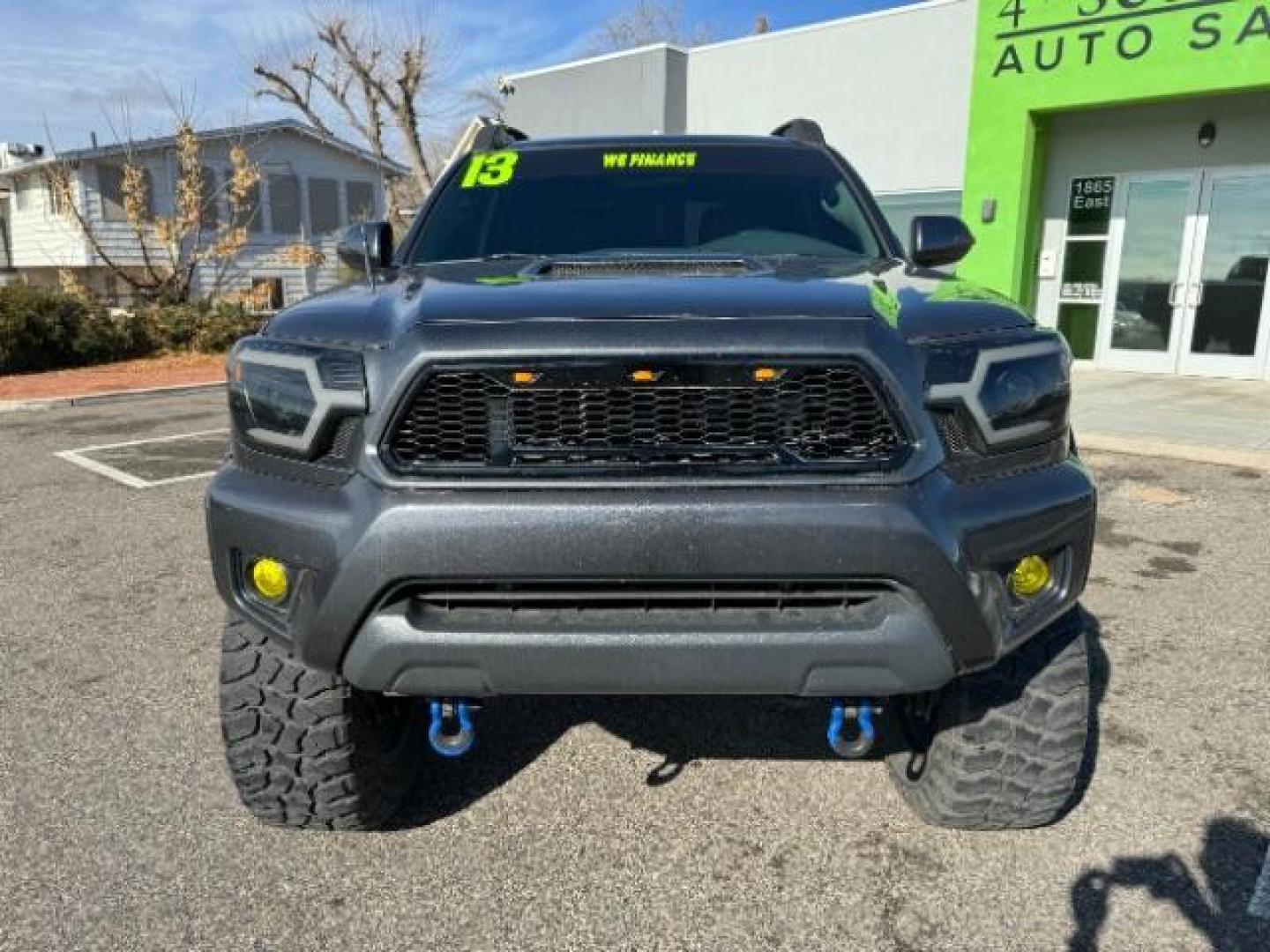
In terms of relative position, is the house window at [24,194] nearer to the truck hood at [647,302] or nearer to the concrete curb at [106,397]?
the concrete curb at [106,397]

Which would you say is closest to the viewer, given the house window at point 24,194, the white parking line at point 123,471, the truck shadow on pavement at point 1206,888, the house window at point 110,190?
the truck shadow on pavement at point 1206,888

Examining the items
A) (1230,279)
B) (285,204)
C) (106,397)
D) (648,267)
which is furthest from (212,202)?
(648,267)

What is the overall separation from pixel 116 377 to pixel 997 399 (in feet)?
46.2

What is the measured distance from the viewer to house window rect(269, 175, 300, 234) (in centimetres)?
2836

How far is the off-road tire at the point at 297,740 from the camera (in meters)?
2.31

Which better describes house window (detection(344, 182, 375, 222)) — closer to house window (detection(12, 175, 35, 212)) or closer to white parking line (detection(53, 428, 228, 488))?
house window (detection(12, 175, 35, 212))

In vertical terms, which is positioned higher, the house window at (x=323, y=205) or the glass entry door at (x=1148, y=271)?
the house window at (x=323, y=205)

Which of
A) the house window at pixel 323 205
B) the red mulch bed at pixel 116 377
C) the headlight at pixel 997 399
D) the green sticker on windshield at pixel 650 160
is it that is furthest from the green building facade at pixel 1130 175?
the house window at pixel 323 205

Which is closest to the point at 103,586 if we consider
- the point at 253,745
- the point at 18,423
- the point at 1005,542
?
the point at 253,745

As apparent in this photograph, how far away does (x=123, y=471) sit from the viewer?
287 inches

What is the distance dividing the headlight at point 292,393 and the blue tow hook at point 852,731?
1.31 m

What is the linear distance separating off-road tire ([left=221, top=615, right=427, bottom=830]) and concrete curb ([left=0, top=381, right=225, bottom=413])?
417 inches

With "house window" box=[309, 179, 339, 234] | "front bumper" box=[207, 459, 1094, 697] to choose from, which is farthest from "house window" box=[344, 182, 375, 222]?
"front bumper" box=[207, 459, 1094, 697]

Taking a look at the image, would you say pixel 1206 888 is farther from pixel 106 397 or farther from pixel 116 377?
pixel 116 377
